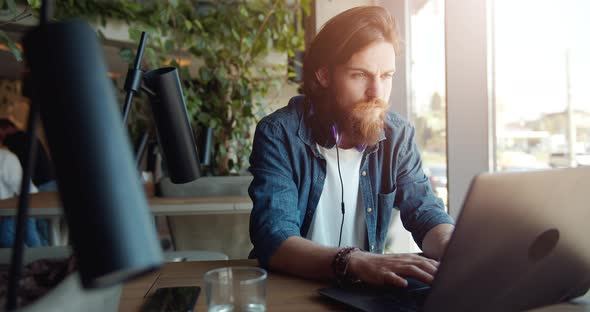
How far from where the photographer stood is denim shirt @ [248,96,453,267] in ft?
4.16

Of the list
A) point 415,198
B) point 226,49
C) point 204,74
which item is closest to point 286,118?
point 415,198

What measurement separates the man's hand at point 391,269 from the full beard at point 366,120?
0.66 m

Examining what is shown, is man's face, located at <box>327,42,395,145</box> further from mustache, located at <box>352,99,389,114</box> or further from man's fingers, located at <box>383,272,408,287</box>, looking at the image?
man's fingers, located at <box>383,272,408,287</box>

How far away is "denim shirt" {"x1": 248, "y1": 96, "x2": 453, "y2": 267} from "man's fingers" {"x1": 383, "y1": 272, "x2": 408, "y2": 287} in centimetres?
39

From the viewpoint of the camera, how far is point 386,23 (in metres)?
1.54

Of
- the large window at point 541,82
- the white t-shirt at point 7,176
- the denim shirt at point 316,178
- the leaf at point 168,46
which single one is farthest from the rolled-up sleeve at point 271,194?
the white t-shirt at point 7,176

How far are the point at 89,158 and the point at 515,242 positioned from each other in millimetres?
549

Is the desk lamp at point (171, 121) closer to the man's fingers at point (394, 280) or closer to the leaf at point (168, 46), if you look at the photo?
the man's fingers at point (394, 280)

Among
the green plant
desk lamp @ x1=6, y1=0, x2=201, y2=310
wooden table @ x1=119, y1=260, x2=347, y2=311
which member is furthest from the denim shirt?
the green plant

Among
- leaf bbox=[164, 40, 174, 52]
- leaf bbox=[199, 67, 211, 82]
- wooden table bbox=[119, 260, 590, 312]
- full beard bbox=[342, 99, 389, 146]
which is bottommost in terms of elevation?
wooden table bbox=[119, 260, 590, 312]

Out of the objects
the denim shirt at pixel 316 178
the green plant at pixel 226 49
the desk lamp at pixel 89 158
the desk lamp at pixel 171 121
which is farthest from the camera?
the green plant at pixel 226 49

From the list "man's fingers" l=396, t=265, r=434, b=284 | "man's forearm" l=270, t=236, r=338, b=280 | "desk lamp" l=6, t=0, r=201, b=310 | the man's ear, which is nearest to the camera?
"desk lamp" l=6, t=0, r=201, b=310

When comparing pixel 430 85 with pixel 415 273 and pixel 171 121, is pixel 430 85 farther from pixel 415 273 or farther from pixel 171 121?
pixel 171 121

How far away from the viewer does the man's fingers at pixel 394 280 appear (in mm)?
838
